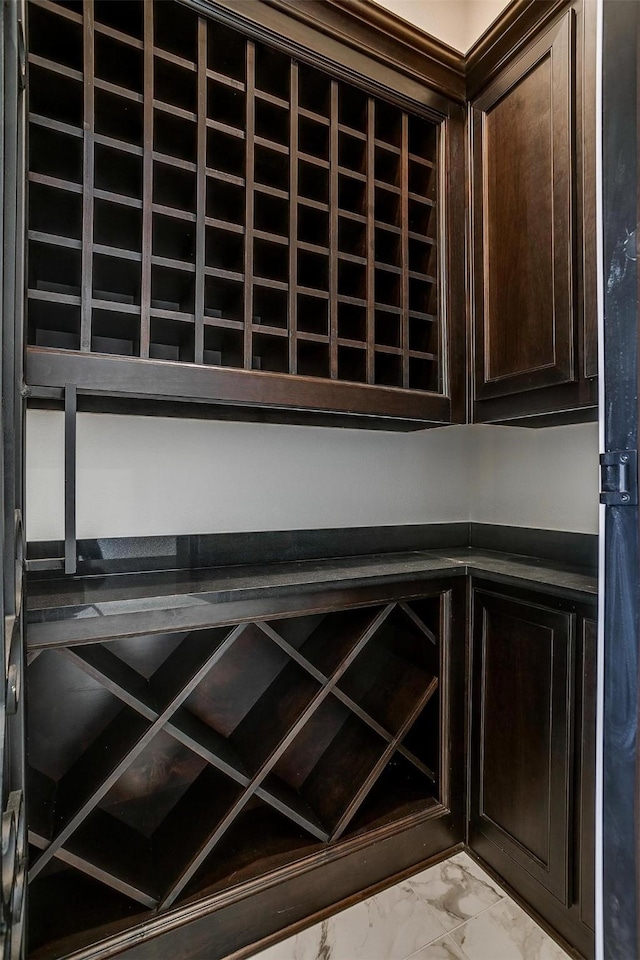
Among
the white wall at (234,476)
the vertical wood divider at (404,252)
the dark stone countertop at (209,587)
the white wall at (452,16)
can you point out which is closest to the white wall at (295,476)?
the white wall at (234,476)

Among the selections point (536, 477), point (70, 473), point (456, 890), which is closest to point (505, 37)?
point (536, 477)

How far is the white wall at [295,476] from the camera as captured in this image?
131cm

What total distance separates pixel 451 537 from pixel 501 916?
3.46ft

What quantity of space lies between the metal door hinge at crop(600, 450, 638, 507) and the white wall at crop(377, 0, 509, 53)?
1.81 meters

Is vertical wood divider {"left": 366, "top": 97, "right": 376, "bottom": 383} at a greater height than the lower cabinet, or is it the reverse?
vertical wood divider {"left": 366, "top": 97, "right": 376, "bottom": 383}

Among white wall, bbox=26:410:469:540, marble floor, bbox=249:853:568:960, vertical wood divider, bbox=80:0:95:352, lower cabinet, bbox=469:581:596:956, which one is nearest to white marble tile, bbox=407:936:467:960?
marble floor, bbox=249:853:568:960

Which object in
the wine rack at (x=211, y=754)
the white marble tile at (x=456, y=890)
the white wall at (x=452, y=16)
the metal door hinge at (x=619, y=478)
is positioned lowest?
the white marble tile at (x=456, y=890)

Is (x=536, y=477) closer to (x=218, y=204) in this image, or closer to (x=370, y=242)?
(x=370, y=242)

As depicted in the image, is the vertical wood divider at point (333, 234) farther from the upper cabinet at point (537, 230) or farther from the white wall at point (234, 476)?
the upper cabinet at point (537, 230)

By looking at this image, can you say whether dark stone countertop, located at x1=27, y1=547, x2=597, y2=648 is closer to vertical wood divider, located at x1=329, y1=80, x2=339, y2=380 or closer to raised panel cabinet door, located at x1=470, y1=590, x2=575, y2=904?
raised panel cabinet door, located at x1=470, y1=590, x2=575, y2=904

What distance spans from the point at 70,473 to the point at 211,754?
0.72 meters

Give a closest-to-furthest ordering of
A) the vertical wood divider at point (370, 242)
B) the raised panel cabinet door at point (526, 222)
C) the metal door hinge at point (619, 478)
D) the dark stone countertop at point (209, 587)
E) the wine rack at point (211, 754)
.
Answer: the metal door hinge at point (619, 478), the dark stone countertop at point (209, 587), the wine rack at point (211, 754), the raised panel cabinet door at point (526, 222), the vertical wood divider at point (370, 242)

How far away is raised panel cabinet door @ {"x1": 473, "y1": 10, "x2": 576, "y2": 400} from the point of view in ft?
4.07

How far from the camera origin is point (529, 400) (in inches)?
53.3
